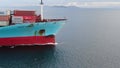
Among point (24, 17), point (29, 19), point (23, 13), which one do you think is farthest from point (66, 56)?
point (23, 13)

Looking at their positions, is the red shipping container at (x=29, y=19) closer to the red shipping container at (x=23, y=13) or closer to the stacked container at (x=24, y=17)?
the stacked container at (x=24, y=17)

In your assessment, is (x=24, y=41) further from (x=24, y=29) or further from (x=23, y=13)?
(x=23, y=13)

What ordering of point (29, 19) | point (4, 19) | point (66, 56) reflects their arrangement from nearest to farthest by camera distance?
point (66, 56)
point (4, 19)
point (29, 19)

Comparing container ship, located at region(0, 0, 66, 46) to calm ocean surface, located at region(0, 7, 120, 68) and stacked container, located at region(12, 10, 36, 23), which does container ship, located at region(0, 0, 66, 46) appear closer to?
stacked container, located at region(12, 10, 36, 23)

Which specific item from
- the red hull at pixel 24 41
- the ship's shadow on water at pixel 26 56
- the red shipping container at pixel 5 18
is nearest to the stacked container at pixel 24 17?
the red shipping container at pixel 5 18

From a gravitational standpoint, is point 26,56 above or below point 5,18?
below

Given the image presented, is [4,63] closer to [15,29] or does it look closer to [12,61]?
[12,61]

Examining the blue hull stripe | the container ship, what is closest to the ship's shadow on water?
the container ship
